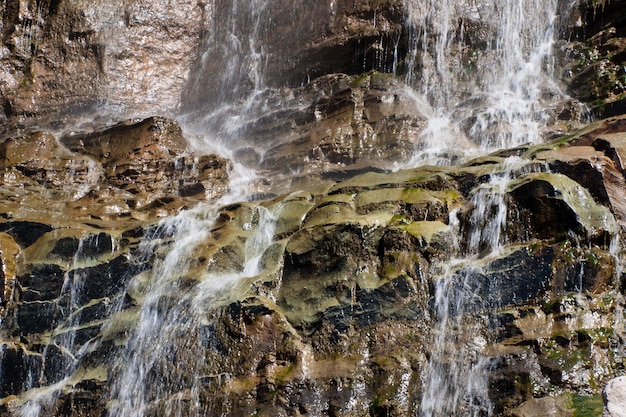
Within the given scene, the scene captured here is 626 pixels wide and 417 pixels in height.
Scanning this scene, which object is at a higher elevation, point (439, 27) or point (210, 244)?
point (439, 27)

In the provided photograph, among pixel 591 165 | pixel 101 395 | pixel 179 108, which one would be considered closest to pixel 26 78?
pixel 179 108

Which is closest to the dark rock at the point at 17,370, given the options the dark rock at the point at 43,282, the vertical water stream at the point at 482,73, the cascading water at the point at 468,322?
the dark rock at the point at 43,282

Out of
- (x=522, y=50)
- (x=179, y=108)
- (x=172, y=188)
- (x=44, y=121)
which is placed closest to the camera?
(x=172, y=188)

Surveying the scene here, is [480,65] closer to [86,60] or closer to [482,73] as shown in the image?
[482,73]

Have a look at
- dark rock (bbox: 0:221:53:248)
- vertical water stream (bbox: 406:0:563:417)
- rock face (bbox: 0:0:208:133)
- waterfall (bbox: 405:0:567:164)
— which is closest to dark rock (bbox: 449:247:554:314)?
vertical water stream (bbox: 406:0:563:417)

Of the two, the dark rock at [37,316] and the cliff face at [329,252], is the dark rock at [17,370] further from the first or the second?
the dark rock at [37,316]

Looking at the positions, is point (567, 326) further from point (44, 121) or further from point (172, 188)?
point (44, 121)

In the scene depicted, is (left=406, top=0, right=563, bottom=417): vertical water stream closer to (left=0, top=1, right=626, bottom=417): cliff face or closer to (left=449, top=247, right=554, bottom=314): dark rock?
(left=0, top=1, right=626, bottom=417): cliff face

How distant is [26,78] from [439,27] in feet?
33.1

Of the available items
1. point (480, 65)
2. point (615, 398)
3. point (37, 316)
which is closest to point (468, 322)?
point (615, 398)

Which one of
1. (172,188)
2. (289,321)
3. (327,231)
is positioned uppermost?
(172,188)

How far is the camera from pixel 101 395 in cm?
1017

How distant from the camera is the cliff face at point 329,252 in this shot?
28.4 ft

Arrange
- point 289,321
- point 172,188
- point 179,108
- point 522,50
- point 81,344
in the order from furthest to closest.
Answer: point 179,108, point 522,50, point 172,188, point 81,344, point 289,321
